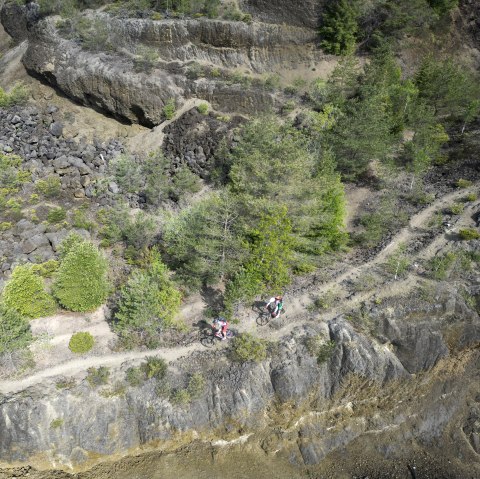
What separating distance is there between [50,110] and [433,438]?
58.5m

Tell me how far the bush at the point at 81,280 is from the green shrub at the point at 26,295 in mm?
1081

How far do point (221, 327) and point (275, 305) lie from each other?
4.61 meters

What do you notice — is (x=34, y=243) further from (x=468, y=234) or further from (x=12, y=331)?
(x=468, y=234)

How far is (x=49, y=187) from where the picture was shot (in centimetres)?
4522

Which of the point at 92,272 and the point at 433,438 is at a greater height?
the point at 92,272

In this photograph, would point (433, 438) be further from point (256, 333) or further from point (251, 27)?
point (251, 27)

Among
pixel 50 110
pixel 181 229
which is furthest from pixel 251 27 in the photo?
pixel 181 229

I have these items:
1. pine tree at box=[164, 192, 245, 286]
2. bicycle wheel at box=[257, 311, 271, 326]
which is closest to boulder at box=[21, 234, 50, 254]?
pine tree at box=[164, 192, 245, 286]

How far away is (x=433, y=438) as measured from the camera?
94.6 feet

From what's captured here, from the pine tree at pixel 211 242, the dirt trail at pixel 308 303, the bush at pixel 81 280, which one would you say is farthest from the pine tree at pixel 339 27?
the bush at pixel 81 280

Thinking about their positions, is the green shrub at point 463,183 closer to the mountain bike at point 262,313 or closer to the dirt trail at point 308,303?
the dirt trail at point 308,303

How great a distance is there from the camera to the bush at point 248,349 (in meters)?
28.2

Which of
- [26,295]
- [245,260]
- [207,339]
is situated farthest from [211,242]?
[26,295]

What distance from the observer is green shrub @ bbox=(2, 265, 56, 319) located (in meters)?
29.1
